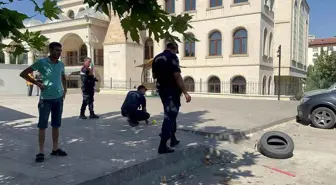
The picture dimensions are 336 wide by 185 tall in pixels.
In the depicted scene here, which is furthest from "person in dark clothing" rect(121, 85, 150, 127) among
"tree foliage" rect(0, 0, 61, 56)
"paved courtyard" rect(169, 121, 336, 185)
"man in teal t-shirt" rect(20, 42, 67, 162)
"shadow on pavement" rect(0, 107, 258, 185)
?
"tree foliage" rect(0, 0, 61, 56)

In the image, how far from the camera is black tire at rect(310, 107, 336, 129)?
31.4 ft

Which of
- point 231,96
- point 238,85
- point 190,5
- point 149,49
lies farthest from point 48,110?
point 149,49

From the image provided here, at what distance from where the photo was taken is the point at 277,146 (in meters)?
6.57

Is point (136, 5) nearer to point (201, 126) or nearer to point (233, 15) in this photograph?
point (201, 126)

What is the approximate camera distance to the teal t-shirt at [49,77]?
4621mm

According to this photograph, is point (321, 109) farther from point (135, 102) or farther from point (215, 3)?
point (215, 3)

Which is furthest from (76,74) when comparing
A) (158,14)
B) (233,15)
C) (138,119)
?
(158,14)

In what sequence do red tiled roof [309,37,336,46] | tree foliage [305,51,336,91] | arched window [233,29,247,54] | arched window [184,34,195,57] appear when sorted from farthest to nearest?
1. red tiled roof [309,37,336,46]
2. tree foliage [305,51,336,91]
3. arched window [184,34,195,57]
4. arched window [233,29,247,54]

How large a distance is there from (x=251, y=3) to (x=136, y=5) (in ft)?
85.1

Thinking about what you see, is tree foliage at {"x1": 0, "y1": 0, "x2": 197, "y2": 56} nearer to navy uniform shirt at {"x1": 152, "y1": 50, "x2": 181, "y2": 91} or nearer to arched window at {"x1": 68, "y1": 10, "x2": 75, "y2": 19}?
navy uniform shirt at {"x1": 152, "y1": 50, "x2": 181, "y2": 91}

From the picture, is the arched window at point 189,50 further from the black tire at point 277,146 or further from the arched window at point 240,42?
the black tire at point 277,146

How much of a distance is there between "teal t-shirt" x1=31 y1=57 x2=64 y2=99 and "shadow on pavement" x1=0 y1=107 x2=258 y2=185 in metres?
1.00

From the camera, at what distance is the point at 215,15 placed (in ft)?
93.1

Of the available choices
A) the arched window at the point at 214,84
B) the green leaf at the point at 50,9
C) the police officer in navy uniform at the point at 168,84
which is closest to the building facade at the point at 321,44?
the arched window at the point at 214,84
